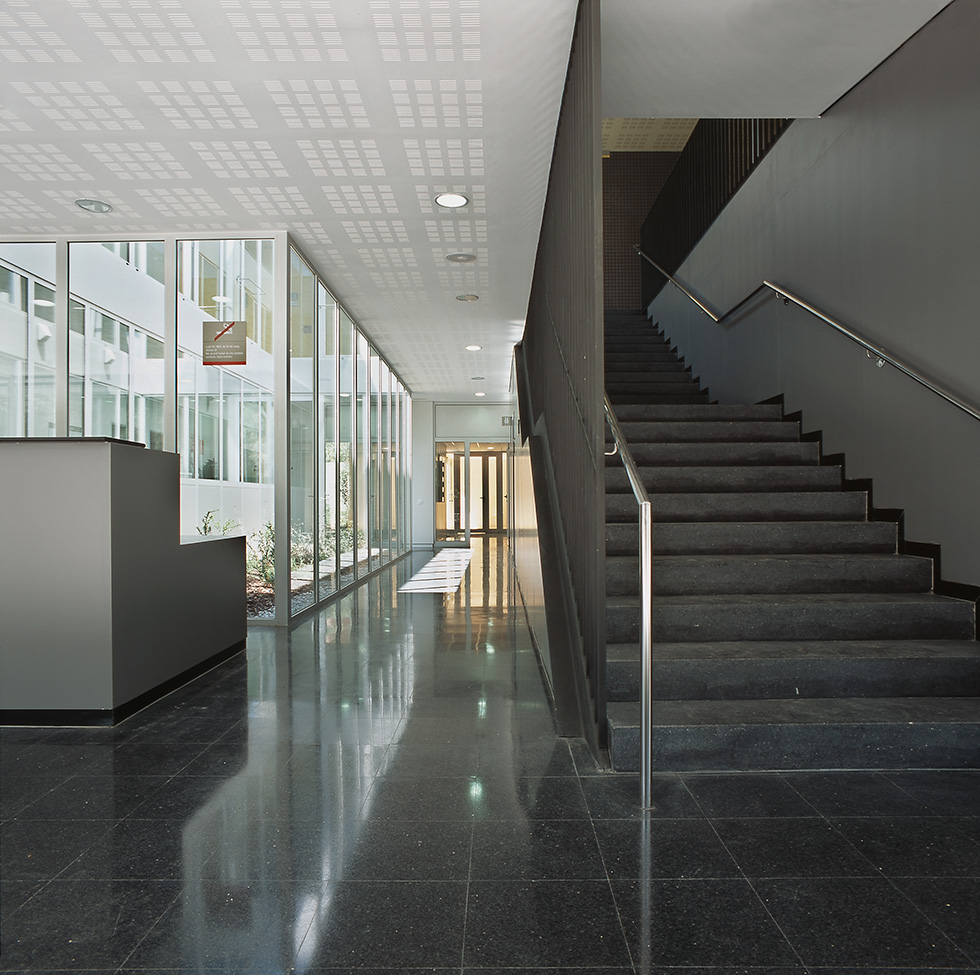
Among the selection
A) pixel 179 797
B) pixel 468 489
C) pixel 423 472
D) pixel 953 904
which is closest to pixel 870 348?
pixel 953 904

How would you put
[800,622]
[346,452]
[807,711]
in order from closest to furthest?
[807,711]
[800,622]
[346,452]

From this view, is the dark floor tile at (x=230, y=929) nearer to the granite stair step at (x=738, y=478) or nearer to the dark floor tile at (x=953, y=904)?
the dark floor tile at (x=953, y=904)

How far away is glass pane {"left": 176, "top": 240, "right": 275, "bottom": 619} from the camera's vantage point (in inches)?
234

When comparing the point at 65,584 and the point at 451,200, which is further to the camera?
the point at 451,200

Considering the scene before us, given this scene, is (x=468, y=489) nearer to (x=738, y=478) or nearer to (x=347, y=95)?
(x=738, y=478)

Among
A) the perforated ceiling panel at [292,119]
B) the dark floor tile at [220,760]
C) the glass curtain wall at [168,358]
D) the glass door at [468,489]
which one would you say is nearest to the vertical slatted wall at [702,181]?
the perforated ceiling panel at [292,119]

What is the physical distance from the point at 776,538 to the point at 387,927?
9.56ft

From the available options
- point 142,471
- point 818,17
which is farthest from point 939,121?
point 142,471

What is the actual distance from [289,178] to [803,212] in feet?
11.5

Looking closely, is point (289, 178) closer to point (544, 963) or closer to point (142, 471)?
point (142, 471)

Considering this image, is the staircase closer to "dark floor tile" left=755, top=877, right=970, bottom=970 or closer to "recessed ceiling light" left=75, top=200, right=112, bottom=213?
"dark floor tile" left=755, top=877, right=970, bottom=970

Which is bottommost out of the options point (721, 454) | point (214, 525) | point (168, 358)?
point (214, 525)

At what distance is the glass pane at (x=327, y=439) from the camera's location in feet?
24.1

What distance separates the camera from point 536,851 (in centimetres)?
212
